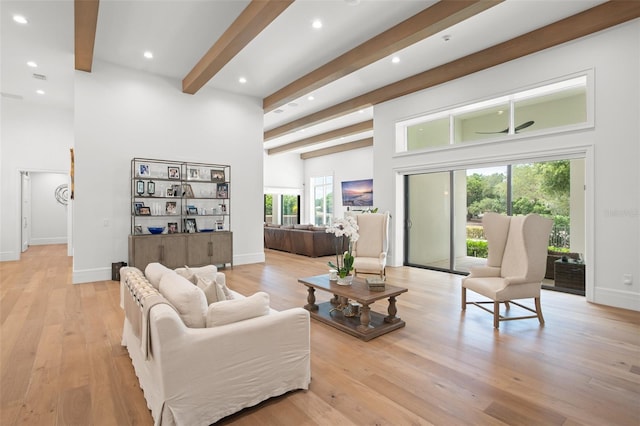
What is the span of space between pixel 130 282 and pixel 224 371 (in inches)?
Result: 42.0

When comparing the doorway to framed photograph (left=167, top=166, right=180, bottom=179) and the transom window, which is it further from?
the transom window

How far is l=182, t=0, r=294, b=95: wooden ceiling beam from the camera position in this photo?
3.59 m

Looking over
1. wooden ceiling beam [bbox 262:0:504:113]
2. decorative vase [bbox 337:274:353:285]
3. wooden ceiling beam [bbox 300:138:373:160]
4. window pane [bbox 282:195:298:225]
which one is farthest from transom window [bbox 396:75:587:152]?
window pane [bbox 282:195:298:225]

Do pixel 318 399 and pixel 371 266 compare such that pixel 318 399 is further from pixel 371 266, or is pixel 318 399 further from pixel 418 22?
pixel 418 22

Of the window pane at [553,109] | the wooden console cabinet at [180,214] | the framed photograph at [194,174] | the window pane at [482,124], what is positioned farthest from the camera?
the framed photograph at [194,174]

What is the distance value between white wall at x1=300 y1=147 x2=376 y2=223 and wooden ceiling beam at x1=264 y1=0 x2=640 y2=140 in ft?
13.2

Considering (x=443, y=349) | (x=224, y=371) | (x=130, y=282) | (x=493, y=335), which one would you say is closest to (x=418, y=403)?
(x=443, y=349)

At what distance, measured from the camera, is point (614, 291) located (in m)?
4.05

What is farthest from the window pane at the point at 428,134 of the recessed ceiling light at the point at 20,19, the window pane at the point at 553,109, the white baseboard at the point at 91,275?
the recessed ceiling light at the point at 20,19

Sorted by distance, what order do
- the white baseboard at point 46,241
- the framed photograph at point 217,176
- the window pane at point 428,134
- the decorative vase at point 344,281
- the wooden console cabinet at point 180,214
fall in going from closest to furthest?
1. the decorative vase at point 344,281
2. the wooden console cabinet at point 180,214
3. the window pane at point 428,134
4. the framed photograph at point 217,176
5. the white baseboard at point 46,241

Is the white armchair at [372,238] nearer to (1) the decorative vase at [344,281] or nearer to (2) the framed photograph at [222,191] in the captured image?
(1) the decorative vase at [344,281]

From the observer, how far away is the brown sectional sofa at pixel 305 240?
7.98 metres

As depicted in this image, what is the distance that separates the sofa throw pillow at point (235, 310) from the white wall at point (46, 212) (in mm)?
11518

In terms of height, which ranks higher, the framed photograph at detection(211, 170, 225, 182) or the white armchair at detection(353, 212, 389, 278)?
the framed photograph at detection(211, 170, 225, 182)
